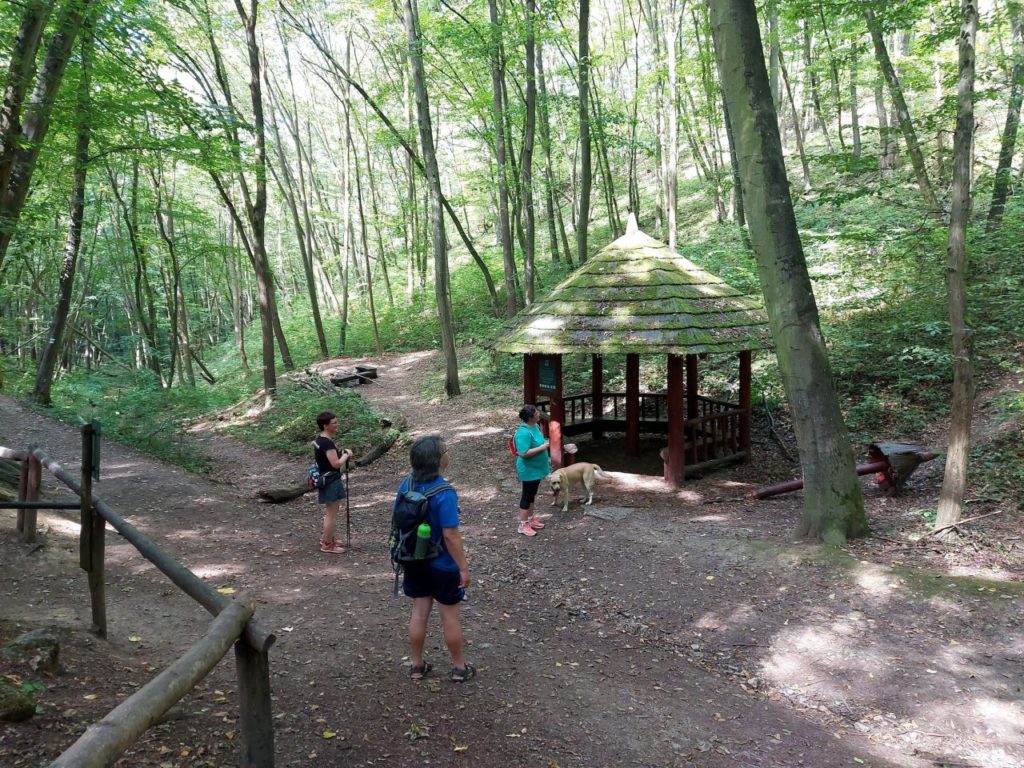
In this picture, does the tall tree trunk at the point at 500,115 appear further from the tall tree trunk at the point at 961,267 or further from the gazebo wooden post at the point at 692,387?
the tall tree trunk at the point at 961,267

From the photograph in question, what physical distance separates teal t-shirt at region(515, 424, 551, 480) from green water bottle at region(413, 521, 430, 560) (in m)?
3.47

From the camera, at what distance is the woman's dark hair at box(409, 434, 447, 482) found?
3.84m

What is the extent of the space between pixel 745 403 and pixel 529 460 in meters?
4.65

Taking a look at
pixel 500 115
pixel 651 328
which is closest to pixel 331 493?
pixel 651 328

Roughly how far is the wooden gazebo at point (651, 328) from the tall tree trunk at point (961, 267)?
8.33ft

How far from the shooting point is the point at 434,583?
155 inches

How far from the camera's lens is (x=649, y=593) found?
6113mm

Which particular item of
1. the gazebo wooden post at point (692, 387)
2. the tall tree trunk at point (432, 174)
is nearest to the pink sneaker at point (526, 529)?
the gazebo wooden post at point (692, 387)

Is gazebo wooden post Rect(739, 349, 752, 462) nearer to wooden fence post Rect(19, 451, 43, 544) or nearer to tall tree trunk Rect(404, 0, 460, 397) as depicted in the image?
tall tree trunk Rect(404, 0, 460, 397)

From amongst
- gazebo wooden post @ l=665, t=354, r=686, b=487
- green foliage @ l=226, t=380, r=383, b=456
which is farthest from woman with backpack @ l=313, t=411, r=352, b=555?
green foliage @ l=226, t=380, r=383, b=456

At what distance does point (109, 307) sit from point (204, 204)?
29.4 feet

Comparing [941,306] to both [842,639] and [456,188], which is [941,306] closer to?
[842,639]

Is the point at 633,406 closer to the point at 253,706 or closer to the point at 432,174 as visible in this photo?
the point at 432,174

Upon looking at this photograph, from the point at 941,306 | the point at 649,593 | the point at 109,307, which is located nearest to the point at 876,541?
the point at 649,593
